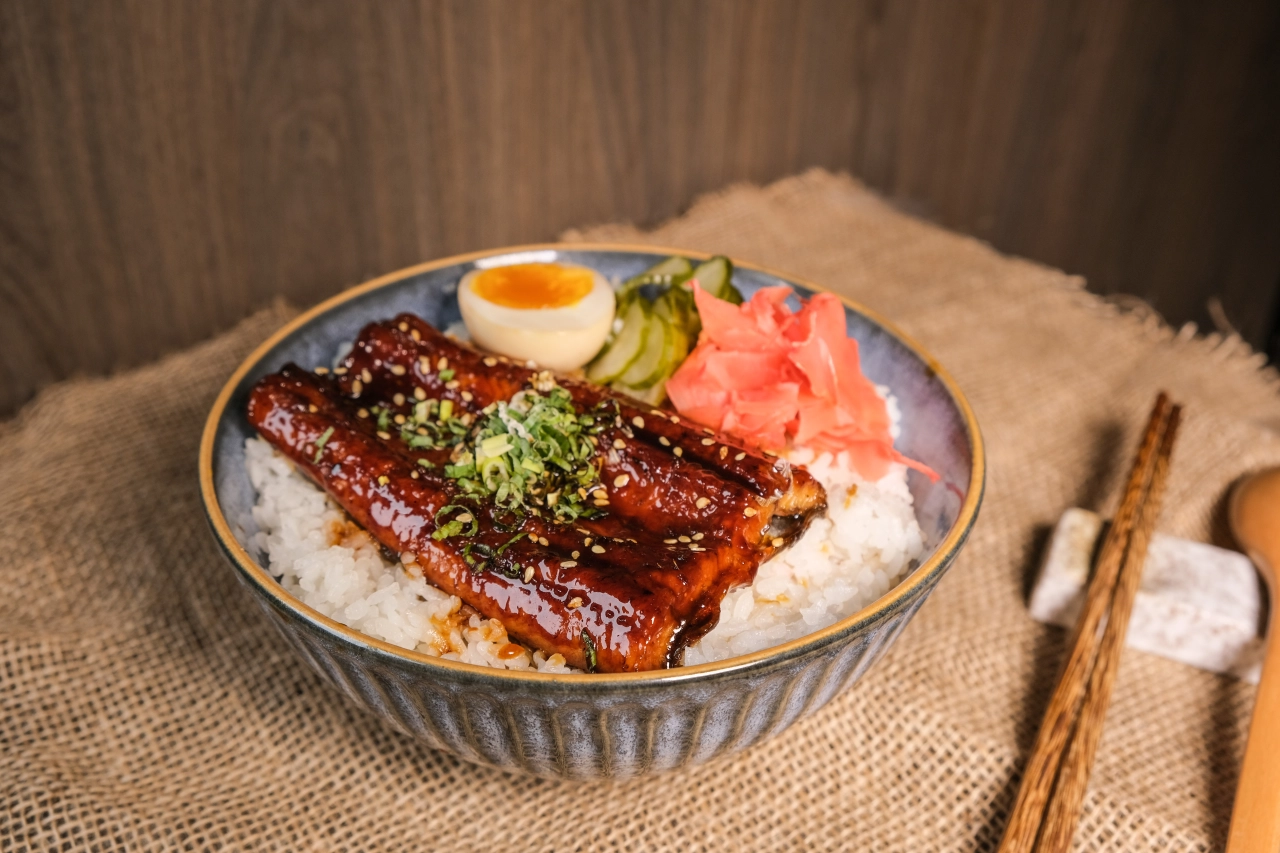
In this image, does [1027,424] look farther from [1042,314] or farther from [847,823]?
[847,823]

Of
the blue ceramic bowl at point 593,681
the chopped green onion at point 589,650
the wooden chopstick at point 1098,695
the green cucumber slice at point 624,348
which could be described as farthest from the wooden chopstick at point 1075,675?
the green cucumber slice at point 624,348

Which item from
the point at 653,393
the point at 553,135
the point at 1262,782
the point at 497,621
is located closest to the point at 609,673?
the point at 497,621

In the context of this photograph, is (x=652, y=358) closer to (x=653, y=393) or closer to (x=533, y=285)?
(x=653, y=393)

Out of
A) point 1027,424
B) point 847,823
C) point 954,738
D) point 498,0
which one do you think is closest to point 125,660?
point 847,823

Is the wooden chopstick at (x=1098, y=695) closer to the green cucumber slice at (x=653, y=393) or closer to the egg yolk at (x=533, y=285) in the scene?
the green cucumber slice at (x=653, y=393)

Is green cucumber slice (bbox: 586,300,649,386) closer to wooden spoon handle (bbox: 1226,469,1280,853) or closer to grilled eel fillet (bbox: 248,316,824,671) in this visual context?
grilled eel fillet (bbox: 248,316,824,671)

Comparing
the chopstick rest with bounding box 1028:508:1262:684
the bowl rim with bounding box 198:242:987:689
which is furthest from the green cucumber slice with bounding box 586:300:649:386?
the chopstick rest with bounding box 1028:508:1262:684

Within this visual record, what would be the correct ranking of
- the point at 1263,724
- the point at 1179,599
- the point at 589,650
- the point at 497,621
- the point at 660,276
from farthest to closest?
the point at 660,276
the point at 1179,599
the point at 1263,724
the point at 497,621
the point at 589,650
